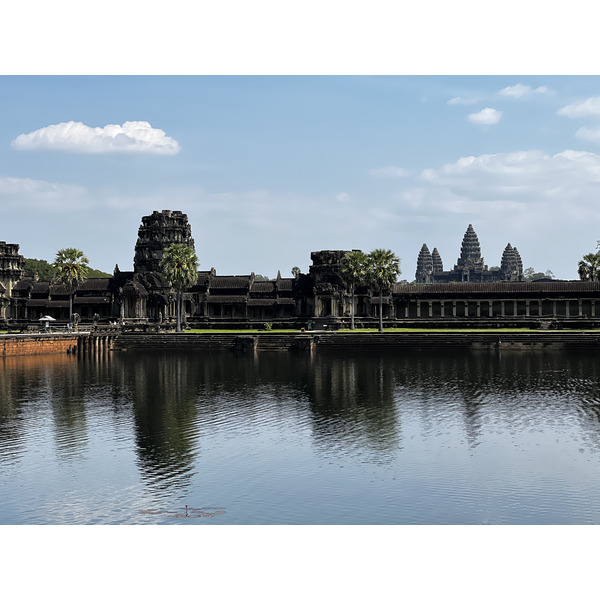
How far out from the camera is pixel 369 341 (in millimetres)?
103750

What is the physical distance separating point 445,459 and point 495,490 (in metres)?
6.38

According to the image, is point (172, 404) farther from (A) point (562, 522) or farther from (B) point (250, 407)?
(A) point (562, 522)

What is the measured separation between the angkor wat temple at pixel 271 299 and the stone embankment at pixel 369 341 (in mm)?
12820

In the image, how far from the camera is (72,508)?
31.6 m

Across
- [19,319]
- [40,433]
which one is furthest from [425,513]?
[19,319]

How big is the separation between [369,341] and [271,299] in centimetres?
3459

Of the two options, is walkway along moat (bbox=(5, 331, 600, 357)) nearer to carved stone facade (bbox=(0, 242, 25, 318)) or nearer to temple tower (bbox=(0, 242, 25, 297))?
carved stone facade (bbox=(0, 242, 25, 318))

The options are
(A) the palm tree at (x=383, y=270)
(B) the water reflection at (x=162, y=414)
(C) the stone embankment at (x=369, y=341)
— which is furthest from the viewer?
(A) the palm tree at (x=383, y=270)

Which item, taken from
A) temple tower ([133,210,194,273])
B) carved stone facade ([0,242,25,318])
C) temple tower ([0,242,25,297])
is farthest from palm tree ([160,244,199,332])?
temple tower ([0,242,25,297])

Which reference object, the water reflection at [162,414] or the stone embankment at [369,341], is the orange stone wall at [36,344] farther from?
the water reflection at [162,414]

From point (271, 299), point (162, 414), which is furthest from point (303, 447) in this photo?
point (271, 299)

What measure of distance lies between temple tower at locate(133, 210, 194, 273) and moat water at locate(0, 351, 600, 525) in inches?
2594

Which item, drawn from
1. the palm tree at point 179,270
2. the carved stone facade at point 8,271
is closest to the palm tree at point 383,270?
the palm tree at point 179,270

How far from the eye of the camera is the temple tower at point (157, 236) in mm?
142250
